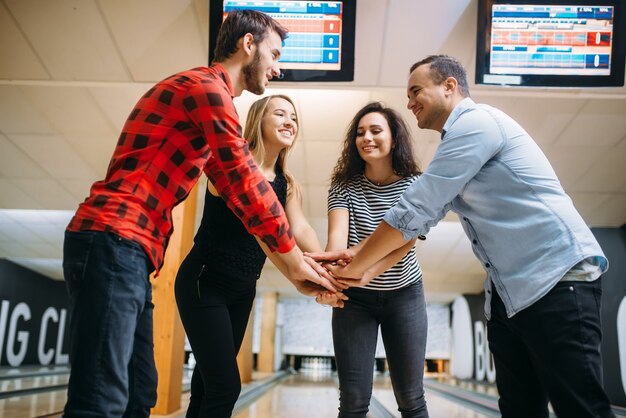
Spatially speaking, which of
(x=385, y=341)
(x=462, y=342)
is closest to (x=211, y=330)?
(x=385, y=341)

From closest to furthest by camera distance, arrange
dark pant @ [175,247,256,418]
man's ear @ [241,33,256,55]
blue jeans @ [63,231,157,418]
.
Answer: blue jeans @ [63,231,157,418] → man's ear @ [241,33,256,55] → dark pant @ [175,247,256,418]

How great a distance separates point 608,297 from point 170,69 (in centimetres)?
534

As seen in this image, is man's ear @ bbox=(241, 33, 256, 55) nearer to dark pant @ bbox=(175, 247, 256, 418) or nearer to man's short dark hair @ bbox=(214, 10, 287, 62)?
man's short dark hair @ bbox=(214, 10, 287, 62)

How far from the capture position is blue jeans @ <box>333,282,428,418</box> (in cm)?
174

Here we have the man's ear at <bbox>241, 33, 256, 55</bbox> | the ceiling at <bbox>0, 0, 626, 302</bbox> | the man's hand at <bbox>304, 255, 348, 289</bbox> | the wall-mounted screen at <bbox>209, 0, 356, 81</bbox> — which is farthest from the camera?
the ceiling at <bbox>0, 0, 626, 302</bbox>

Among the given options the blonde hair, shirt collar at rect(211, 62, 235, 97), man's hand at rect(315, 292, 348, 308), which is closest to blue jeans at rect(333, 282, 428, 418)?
man's hand at rect(315, 292, 348, 308)

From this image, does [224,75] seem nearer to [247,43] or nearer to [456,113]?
[247,43]

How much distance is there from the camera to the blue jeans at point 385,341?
174 centimetres

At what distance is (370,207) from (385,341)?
1.51 ft

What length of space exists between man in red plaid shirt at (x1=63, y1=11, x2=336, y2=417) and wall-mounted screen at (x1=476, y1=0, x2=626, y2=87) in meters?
1.67

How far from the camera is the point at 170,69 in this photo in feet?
10.7

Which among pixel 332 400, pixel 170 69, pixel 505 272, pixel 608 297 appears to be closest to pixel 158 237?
pixel 505 272

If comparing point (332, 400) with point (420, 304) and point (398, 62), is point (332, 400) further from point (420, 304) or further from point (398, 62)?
point (420, 304)

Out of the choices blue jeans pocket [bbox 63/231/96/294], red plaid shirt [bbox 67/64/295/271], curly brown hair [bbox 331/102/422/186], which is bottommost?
blue jeans pocket [bbox 63/231/96/294]
